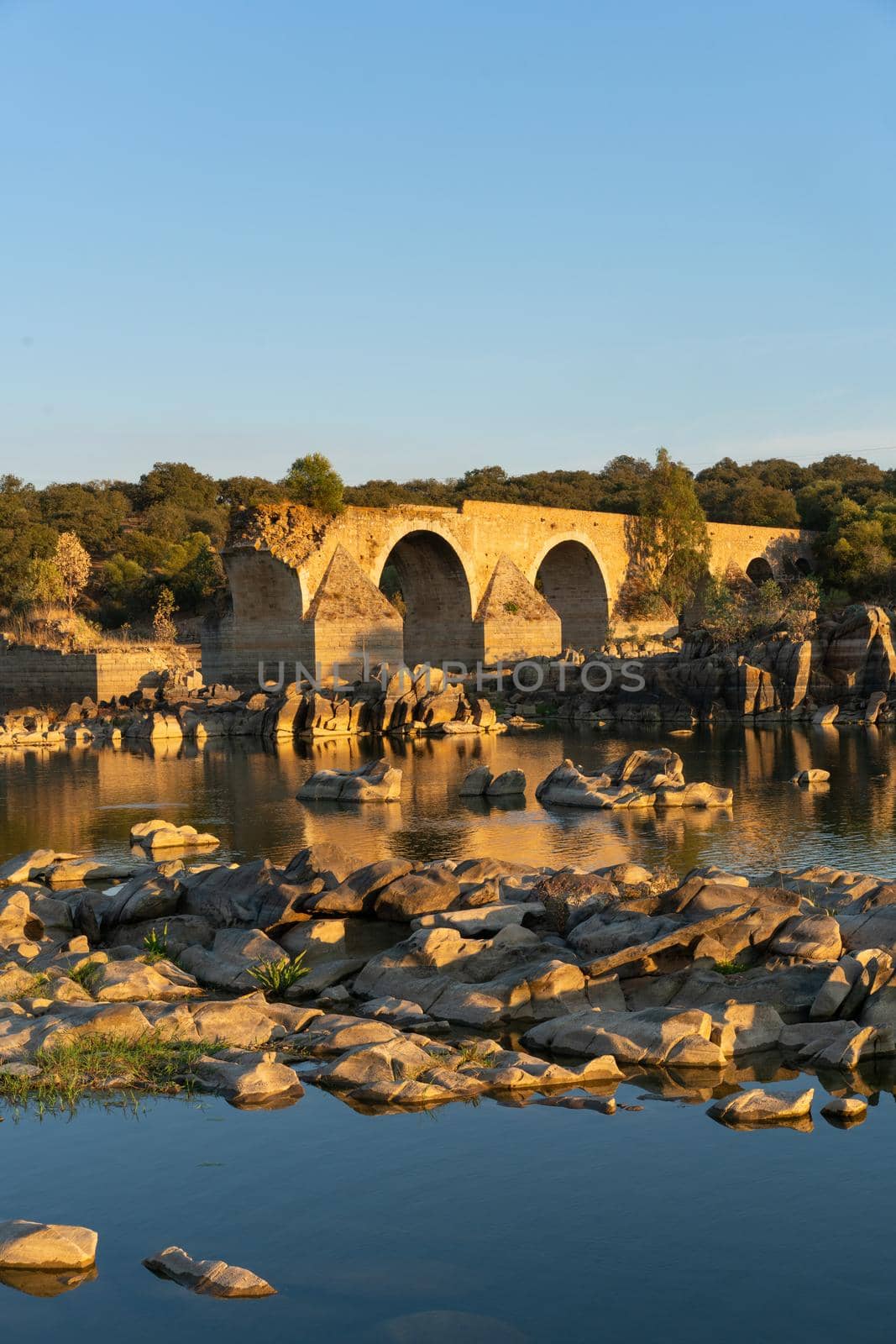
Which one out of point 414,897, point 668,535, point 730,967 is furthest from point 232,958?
point 668,535

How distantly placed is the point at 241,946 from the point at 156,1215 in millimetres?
4453

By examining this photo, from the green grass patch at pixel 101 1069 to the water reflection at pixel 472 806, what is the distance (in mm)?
7091

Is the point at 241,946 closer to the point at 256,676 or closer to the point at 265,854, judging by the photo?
the point at 265,854

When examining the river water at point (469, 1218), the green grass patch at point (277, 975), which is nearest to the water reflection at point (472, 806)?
the green grass patch at point (277, 975)

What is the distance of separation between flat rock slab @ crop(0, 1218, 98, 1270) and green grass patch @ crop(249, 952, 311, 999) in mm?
4075

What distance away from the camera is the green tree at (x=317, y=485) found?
39.3 meters

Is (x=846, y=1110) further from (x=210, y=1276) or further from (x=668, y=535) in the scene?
(x=668, y=535)

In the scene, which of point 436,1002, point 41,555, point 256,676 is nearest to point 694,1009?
point 436,1002

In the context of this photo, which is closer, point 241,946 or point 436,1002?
point 436,1002

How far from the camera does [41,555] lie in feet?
185

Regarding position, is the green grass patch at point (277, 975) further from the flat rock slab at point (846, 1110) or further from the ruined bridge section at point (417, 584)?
the ruined bridge section at point (417, 584)

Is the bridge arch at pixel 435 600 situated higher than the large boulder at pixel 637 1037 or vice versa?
the bridge arch at pixel 435 600

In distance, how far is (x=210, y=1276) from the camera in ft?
17.3

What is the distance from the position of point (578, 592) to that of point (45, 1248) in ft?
159
